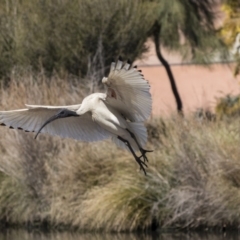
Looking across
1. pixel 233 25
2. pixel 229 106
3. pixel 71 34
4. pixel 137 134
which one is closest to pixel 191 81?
pixel 229 106

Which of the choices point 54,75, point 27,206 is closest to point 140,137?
point 27,206

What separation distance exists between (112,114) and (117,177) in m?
4.30

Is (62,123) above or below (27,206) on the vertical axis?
above

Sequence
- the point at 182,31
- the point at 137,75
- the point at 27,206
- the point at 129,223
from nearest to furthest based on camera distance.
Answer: the point at 137,75
the point at 129,223
the point at 27,206
the point at 182,31

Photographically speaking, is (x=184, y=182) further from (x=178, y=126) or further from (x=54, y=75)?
(x=54, y=75)

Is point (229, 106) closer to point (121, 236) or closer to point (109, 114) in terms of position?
point (121, 236)

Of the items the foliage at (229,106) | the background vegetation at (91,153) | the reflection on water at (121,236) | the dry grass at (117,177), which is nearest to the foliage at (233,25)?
the foliage at (229,106)

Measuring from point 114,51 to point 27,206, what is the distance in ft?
12.6

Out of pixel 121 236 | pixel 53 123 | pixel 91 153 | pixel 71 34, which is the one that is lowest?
pixel 121 236

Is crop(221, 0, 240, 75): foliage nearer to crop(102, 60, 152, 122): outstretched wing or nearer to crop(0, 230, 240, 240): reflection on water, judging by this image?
crop(0, 230, 240, 240): reflection on water

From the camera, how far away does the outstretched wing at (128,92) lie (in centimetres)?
914

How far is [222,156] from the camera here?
531 inches

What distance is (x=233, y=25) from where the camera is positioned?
52.6ft

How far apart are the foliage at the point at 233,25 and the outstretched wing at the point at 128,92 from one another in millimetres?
5952
